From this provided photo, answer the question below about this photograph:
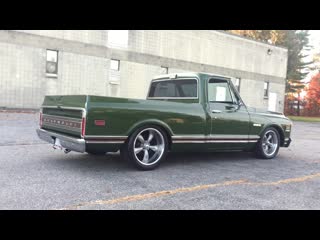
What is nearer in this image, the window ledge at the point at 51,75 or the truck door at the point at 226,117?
the truck door at the point at 226,117

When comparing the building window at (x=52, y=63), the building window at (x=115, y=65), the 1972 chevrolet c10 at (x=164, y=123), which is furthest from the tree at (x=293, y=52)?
the 1972 chevrolet c10 at (x=164, y=123)

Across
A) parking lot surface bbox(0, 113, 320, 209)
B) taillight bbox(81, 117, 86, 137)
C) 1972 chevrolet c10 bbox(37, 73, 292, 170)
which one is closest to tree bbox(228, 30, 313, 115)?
1972 chevrolet c10 bbox(37, 73, 292, 170)

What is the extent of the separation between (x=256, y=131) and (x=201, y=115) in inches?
64.2

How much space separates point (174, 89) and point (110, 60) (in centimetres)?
1406

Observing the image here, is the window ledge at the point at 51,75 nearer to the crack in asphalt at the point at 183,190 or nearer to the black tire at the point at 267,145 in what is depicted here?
the black tire at the point at 267,145

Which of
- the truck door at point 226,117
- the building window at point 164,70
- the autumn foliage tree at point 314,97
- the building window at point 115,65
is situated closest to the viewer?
the truck door at point 226,117

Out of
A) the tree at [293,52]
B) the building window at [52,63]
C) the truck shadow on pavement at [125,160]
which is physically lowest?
the truck shadow on pavement at [125,160]

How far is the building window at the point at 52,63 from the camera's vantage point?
59.2ft

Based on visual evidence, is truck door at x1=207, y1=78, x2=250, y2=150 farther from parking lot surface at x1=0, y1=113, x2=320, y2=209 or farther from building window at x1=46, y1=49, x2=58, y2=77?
building window at x1=46, y1=49, x2=58, y2=77

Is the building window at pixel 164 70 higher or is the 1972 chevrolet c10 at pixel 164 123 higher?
the building window at pixel 164 70

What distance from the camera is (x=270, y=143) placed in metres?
7.62

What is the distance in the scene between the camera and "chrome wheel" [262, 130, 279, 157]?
24.6 ft

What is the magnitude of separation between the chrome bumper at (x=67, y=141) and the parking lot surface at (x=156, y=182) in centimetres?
41
